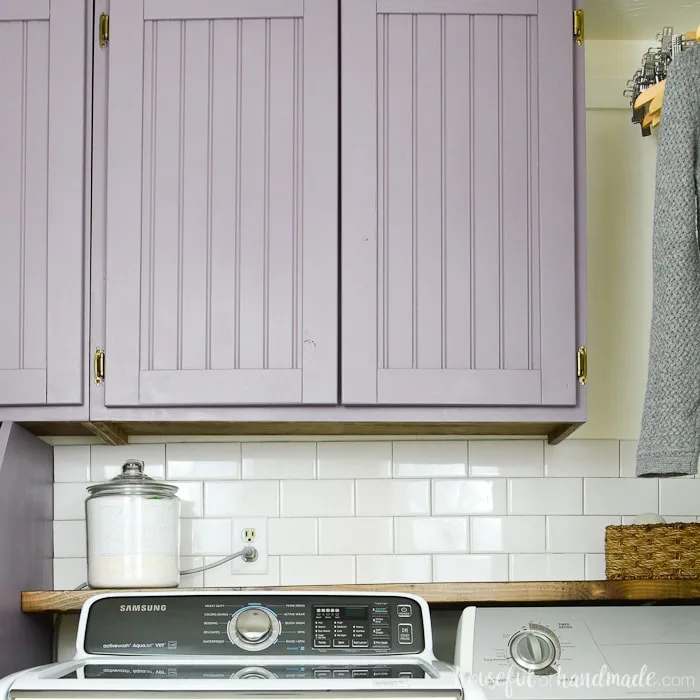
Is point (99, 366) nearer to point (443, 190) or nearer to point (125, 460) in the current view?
point (125, 460)

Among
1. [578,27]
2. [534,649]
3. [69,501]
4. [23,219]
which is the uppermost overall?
[578,27]

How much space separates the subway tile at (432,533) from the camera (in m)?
2.57

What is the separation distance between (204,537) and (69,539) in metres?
0.30

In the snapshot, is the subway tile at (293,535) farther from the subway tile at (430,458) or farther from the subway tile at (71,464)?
the subway tile at (71,464)

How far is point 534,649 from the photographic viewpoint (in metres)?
2.17

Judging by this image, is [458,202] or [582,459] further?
[582,459]

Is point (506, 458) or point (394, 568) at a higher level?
point (506, 458)

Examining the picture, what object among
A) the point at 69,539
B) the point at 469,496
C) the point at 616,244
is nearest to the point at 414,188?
the point at 616,244

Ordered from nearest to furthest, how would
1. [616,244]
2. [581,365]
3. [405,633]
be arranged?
[405,633]
[581,365]
[616,244]

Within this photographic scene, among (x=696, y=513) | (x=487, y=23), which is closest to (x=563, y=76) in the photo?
(x=487, y=23)

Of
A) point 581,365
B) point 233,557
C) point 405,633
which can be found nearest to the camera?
point 405,633

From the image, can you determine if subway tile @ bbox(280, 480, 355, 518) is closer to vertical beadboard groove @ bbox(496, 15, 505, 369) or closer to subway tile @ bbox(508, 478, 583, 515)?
subway tile @ bbox(508, 478, 583, 515)

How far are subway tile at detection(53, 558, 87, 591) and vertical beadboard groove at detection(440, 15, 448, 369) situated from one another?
0.95m

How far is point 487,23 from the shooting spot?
2318mm
